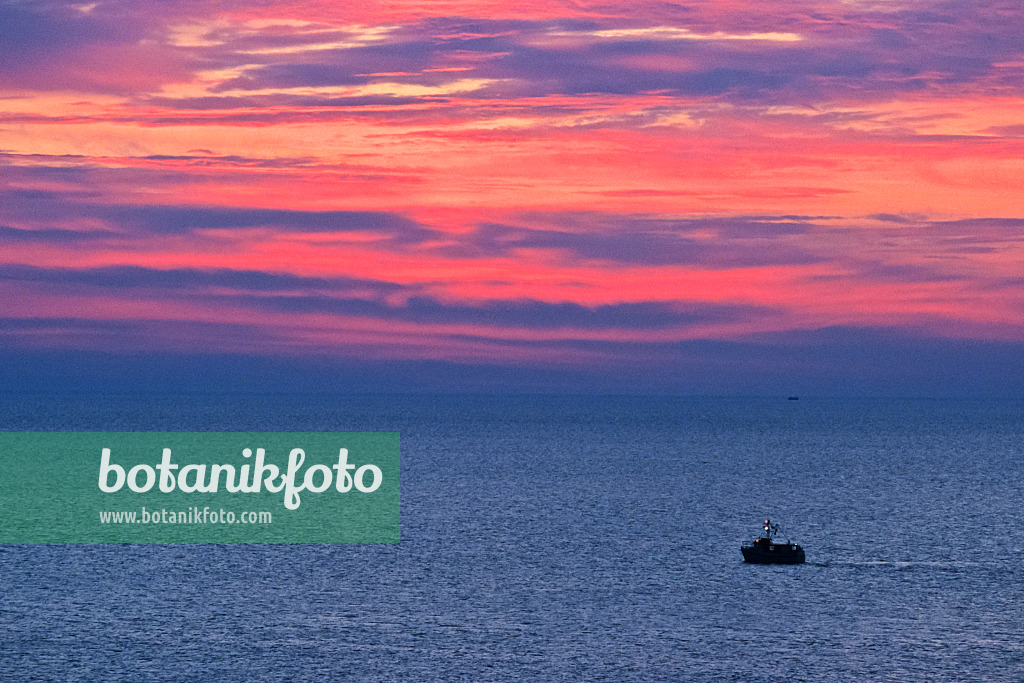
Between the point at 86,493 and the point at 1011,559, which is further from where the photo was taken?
the point at 86,493

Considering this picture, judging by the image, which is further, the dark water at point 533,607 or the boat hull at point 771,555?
the boat hull at point 771,555

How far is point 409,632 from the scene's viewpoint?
84500 millimetres

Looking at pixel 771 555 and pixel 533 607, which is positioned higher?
pixel 771 555

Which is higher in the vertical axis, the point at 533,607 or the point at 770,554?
the point at 770,554

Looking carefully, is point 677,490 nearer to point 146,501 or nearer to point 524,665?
point 146,501

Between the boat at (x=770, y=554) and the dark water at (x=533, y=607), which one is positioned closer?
the dark water at (x=533, y=607)

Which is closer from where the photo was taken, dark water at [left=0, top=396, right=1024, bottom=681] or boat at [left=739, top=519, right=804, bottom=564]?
dark water at [left=0, top=396, right=1024, bottom=681]

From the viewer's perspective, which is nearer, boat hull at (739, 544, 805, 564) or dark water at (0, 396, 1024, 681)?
dark water at (0, 396, 1024, 681)

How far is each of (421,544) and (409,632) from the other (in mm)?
44461

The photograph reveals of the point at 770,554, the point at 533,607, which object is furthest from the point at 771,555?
the point at 533,607

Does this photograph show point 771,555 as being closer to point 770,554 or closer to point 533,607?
point 770,554

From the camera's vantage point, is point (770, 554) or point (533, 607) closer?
point (533, 607)

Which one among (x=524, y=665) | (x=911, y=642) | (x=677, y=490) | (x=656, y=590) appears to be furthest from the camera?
(x=677, y=490)

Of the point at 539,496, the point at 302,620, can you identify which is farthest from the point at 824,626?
the point at 539,496
